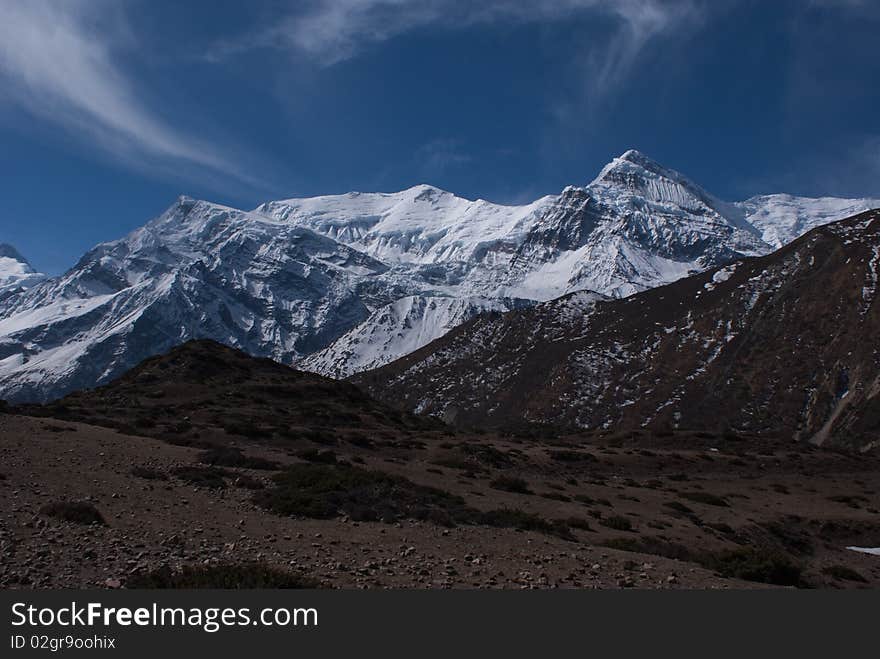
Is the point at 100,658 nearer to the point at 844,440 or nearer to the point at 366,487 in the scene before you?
the point at 366,487

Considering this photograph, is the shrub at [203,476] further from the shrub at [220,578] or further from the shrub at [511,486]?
the shrub at [511,486]

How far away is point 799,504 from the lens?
45594 millimetres

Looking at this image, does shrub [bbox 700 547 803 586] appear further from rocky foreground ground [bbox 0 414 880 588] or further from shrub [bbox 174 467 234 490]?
shrub [bbox 174 467 234 490]

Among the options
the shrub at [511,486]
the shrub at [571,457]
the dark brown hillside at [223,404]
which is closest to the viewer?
the shrub at [511,486]

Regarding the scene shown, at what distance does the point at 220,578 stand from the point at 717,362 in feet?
469

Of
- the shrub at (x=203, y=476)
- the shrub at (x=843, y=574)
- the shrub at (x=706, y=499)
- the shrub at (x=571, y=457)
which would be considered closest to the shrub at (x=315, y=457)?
the shrub at (x=203, y=476)

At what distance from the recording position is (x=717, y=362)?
143125 mm

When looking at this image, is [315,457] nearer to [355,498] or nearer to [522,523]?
[355,498]

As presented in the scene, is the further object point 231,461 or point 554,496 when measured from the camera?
point 554,496

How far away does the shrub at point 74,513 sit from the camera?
17703 mm

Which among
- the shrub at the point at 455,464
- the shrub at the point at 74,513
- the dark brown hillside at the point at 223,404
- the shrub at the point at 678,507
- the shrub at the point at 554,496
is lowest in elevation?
the shrub at the point at 678,507

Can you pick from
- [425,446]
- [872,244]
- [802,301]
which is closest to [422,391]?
[802,301]

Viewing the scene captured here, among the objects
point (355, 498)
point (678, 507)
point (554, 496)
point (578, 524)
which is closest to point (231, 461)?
point (355, 498)

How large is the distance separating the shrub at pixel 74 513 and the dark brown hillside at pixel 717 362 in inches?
4009
